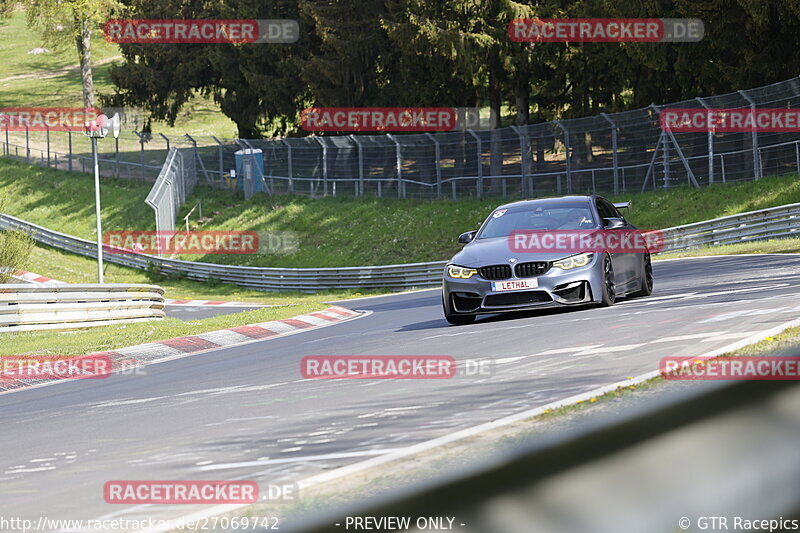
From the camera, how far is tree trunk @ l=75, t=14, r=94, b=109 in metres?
65.6

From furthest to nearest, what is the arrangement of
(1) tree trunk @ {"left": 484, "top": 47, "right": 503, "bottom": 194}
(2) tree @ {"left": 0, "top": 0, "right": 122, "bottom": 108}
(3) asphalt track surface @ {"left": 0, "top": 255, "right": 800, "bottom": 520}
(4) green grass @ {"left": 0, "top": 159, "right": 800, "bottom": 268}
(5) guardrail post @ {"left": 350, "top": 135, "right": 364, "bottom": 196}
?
(2) tree @ {"left": 0, "top": 0, "right": 122, "bottom": 108}, (5) guardrail post @ {"left": 350, "top": 135, "right": 364, "bottom": 196}, (1) tree trunk @ {"left": 484, "top": 47, "right": 503, "bottom": 194}, (4) green grass @ {"left": 0, "top": 159, "right": 800, "bottom": 268}, (3) asphalt track surface @ {"left": 0, "top": 255, "right": 800, "bottom": 520}

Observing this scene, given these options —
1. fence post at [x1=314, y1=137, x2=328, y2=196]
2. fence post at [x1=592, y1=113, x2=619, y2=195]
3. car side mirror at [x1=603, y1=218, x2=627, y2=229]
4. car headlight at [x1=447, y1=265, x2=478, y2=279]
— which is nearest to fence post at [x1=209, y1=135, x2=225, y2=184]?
fence post at [x1=314, y1=137, x2=328, y2=196]

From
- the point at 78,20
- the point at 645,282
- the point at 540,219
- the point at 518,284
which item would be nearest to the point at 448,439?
the point at 518,284

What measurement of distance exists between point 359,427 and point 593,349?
136 inches

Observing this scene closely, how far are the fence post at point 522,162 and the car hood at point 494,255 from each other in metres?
25.1

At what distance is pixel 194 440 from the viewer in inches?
282

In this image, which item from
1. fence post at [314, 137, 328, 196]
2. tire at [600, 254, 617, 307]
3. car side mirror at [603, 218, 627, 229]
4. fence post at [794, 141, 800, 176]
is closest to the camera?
tire at [600, 254, 617, 307]

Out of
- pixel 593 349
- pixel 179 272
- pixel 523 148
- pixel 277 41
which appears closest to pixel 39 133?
pixel 277 41

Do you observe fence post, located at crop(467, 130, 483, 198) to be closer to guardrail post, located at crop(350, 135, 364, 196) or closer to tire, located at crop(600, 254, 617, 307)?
guardrail post, located at crop(350, 135, 364, 196)

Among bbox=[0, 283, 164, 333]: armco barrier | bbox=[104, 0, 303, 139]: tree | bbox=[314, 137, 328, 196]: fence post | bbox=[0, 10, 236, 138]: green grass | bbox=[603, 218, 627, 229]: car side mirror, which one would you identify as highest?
bbox=[0, 10, 236, 138]: green grass

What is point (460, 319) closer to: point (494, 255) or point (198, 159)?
point (494, 255)

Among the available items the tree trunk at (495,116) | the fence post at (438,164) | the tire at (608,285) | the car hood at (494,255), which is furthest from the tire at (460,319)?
the fence post at (438,164)

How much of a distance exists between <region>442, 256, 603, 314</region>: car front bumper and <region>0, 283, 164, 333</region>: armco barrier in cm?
989

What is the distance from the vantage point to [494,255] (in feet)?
43.8
